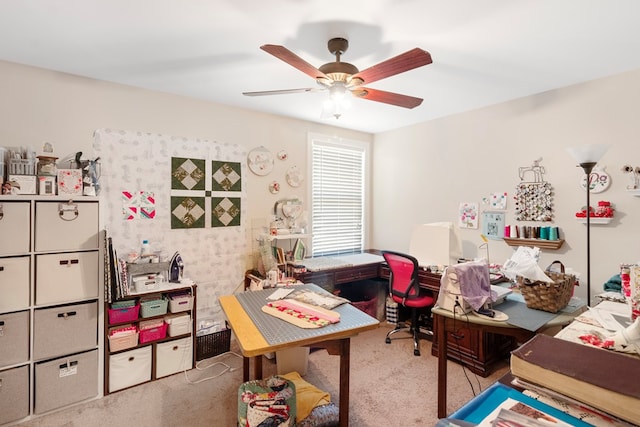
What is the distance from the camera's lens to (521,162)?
2881 millimetres

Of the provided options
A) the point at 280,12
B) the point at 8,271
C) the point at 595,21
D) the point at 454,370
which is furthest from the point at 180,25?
the point at 454,370

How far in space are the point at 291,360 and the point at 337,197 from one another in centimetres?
223

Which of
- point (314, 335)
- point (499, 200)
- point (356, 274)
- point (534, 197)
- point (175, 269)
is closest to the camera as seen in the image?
point (314, 335)

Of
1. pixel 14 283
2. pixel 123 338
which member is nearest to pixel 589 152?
pixel 123 338

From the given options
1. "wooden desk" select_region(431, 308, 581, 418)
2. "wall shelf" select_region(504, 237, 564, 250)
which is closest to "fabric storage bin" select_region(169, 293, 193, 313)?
"wooden desk" select_region(431, 308, 581, 418)

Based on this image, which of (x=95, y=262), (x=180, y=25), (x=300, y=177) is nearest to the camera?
(x=180, y=25)

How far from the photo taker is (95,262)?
2225mm

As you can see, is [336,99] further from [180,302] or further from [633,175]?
[633,175]

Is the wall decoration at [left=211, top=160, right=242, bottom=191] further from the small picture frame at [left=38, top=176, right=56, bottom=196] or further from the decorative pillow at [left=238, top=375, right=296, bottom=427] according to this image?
the decorative pillow at [left=238, top=375, right=296, bottom=427]

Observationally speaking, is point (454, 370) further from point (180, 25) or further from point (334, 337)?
point (180, 25)

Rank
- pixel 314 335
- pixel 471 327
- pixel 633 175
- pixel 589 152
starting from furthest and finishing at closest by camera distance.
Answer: pixel 633 175
pixel 589 152
pixel 471 327
pixel 314 335

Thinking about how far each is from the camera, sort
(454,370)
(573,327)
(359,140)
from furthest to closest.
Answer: (359,140)
(454,370)
(573,327)

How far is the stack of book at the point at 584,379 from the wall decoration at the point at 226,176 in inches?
113

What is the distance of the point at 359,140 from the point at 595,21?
2704 millimetres
